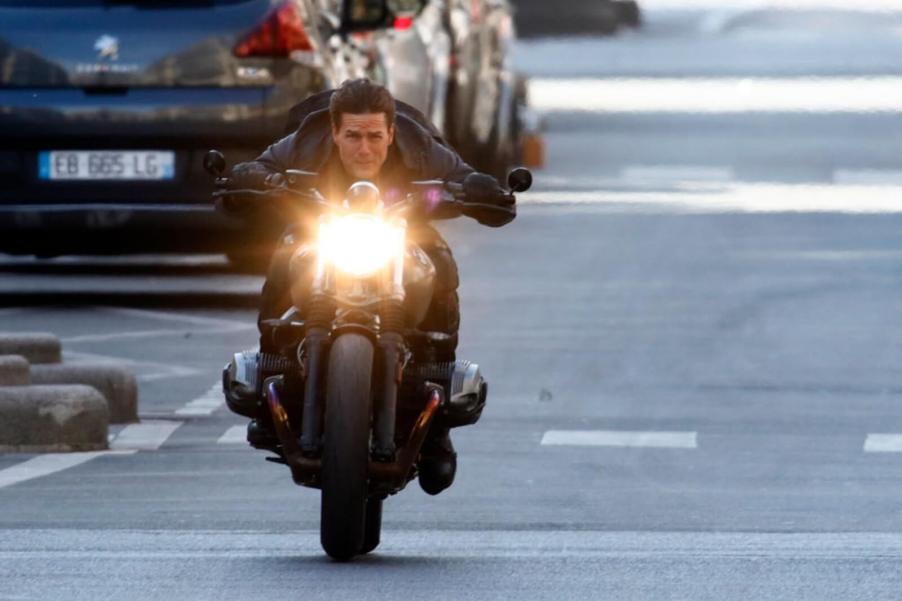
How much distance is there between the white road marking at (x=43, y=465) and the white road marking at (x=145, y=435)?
0.19 m

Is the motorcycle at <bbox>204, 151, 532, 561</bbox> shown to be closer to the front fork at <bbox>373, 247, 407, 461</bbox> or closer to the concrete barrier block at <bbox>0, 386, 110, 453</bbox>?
the front fork at <bbox>373, 247, 407, 461</bbox>

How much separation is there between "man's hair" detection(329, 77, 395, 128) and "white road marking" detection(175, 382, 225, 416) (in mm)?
4335

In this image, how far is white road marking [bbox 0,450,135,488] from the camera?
35.6 ft

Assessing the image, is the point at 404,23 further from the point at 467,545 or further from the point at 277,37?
the point at 467,545

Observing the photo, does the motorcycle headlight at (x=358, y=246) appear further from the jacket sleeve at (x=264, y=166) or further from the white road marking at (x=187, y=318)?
the white road marking at (x=187, y=318)

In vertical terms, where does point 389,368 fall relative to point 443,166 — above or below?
below

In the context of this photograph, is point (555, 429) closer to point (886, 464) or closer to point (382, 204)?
point (886, 464)

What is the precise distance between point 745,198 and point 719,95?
46.5ft

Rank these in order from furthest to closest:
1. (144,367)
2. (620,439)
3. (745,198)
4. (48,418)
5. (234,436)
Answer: (745,198) → (144,367) → (234,436) → (620,439) → (48,418)

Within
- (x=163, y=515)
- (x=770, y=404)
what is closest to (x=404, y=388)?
(x=163, y=515)

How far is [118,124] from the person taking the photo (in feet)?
54.1

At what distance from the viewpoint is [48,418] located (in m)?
11.7

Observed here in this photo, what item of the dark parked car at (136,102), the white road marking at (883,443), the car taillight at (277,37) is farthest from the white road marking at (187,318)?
the white road marking at (883,443)

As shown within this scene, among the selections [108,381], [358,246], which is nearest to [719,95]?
[108,381]
